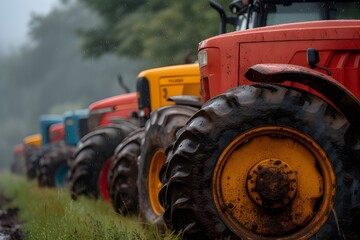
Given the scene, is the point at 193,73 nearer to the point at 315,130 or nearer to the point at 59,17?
the point at 315,130

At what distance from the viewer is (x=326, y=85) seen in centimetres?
634

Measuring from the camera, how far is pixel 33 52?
310 feet

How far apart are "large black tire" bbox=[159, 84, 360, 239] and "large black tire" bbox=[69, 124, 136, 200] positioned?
715cm

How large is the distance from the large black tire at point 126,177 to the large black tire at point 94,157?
239 centimetres

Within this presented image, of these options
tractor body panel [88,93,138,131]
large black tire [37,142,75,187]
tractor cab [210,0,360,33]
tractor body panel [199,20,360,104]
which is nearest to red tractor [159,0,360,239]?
tractor body panel [199,20,360,104]

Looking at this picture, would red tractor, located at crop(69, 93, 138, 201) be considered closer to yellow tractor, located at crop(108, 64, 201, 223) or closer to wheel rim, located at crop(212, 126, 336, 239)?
yellow tractor, located at crop(108, 64, 201, 223)

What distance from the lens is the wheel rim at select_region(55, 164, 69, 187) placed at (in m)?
19.6

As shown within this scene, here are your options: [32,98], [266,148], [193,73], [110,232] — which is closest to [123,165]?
[193,73]

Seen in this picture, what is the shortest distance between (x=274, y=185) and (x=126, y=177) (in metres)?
4.84

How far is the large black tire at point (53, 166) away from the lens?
765 inches

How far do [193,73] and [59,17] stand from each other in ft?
265

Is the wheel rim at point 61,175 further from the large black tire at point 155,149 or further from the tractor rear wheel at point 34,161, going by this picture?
the large black tire at point 155,149

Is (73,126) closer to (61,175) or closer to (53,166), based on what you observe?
(61,175)

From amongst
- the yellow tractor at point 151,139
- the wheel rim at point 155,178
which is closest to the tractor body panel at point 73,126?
the yellow tractor at point 151,139
